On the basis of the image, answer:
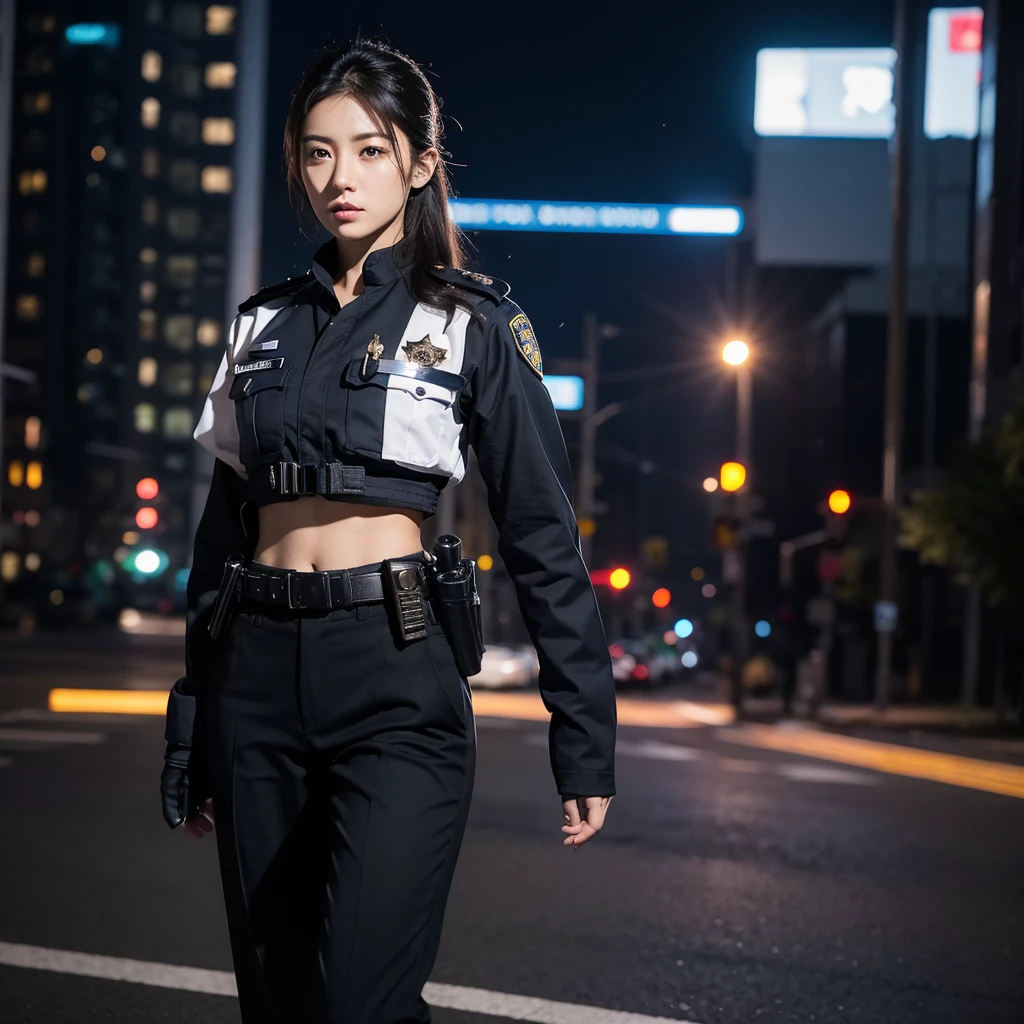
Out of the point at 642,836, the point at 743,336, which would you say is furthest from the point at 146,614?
the point at 642,836

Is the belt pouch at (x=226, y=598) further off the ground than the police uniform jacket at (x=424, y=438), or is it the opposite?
the police uniform jacket at (x=424, y=438)

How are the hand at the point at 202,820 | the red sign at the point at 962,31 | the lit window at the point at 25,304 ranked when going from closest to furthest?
the hand at the point at 202,820, the red sign at the point at 962,31, the lit window at the point at 25,304

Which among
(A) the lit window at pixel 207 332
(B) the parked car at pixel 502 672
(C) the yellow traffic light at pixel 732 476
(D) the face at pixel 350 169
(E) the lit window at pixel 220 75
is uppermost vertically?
(E) the lit window at pixel 220 75

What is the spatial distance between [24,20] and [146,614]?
1577 inches

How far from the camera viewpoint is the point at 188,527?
10856 cm

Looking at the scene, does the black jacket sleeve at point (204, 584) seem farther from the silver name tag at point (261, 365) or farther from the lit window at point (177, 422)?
the lit window at point (177, 422)

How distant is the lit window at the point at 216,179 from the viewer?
117625 millimetres

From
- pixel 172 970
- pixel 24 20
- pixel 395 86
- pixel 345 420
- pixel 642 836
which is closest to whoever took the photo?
pixel 345 420

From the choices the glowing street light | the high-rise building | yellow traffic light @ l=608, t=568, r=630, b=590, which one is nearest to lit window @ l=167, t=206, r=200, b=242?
the high-rise building

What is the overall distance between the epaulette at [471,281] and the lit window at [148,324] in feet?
366

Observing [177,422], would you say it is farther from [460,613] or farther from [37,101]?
[460,613]

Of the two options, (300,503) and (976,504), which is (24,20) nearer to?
(976,504)

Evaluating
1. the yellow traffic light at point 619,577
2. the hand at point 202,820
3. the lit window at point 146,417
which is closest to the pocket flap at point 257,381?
the hand at point 202,820

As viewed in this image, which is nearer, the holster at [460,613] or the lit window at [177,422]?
the holster at [460,613]
